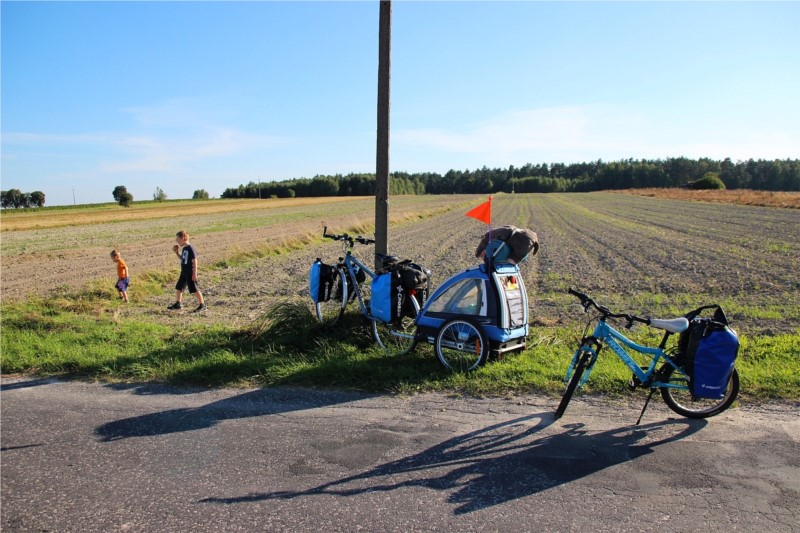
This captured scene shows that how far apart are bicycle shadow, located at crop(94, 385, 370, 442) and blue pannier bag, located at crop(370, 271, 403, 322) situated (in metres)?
1.48

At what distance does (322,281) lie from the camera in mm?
7289

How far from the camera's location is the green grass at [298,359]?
5285 millimetres

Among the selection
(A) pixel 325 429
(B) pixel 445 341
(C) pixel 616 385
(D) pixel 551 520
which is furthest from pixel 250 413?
(C) pixel 616 385

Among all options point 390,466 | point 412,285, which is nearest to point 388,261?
point 412,285

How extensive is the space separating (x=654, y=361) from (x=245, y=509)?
360 centimetres

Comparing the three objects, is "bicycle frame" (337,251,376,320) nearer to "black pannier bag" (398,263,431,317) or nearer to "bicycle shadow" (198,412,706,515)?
"black pannier bag" (398,263,431,317)

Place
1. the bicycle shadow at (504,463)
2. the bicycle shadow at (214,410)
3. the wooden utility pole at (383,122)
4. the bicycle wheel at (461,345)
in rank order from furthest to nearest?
1. the wooden utility pole at (383,122)
2. the bicycle wheel at (461,345)
3. the bicycle shadow at (214,410)
4. the bicycle shadow at (504,463)

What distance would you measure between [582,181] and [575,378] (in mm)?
162879

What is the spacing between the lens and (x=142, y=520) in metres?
3.12

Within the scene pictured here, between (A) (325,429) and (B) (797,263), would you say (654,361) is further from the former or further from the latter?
(B) (797,263)

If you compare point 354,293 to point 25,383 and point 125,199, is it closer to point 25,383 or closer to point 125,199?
point 25,383

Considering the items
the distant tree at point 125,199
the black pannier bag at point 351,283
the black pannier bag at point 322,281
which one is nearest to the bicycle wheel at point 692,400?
the black pannier bag at point 351,283

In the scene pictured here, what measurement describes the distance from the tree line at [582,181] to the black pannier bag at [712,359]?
123 m

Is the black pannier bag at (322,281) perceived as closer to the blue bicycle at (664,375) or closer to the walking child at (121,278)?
the blue bicycle at (664,375)
